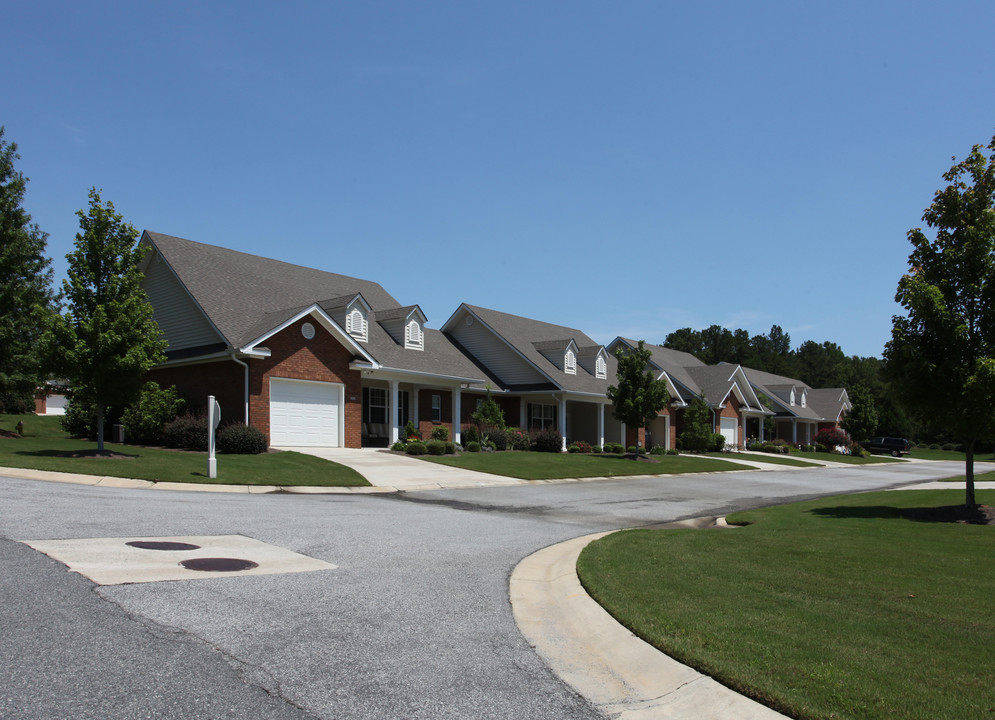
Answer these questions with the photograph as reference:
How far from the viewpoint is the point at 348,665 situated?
17.0 feet

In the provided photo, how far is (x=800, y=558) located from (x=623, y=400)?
24.9 meters

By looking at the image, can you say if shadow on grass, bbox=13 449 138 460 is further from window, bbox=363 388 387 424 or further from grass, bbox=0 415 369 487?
window, bbox=363 388 387 424

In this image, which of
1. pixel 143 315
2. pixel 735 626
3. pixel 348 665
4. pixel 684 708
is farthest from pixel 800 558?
pixel 143 315

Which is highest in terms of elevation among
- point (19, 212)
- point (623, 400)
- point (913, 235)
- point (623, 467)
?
point (19, 212)

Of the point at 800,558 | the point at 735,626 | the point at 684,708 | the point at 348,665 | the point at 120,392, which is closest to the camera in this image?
the point at 684,708

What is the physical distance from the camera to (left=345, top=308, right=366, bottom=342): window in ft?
100

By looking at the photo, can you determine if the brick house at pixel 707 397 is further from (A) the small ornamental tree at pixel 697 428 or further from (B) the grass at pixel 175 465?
(B) the grass at pixel 175 465

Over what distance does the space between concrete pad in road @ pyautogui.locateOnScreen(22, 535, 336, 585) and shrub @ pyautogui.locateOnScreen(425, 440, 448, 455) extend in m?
19.7

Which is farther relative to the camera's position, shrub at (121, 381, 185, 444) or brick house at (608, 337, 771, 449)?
brick house at (608, 337, 771, 449)

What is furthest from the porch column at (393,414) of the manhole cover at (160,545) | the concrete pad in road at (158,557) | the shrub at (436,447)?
the manhole cover at (160,545)

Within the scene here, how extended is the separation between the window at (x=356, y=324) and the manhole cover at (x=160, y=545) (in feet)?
71.4

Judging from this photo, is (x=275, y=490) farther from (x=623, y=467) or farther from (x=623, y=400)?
(x=623, y=400)

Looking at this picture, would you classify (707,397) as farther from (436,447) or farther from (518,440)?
(436,447)

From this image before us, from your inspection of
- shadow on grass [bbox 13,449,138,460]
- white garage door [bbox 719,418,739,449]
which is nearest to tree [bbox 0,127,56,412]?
shadow on grass [bbox 13,449,138,460]
